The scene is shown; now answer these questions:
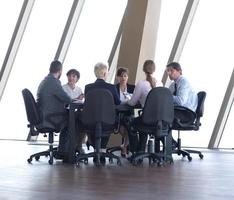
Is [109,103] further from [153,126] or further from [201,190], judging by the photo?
[201,190]

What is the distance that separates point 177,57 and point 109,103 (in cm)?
363

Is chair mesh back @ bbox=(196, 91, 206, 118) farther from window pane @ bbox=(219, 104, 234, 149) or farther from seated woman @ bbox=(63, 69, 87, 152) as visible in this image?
window pane @ bbox=(219, 104, 234, 149)

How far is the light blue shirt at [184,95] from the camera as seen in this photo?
523 cm

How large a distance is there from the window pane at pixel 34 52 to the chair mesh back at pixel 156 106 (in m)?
4.33

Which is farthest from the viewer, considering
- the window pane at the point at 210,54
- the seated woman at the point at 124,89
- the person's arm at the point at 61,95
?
the window pane at the point at 210,54

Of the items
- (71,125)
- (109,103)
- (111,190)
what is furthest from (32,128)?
(111,190)

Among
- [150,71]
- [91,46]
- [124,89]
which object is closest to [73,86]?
[124,89]

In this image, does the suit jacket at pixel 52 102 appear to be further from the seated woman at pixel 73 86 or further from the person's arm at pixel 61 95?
the seated woman at pixel 73 86

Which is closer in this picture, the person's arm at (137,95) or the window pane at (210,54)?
the person's arm at (137,95)

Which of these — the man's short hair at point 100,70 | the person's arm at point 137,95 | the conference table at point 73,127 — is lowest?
the conference table at point 73,127

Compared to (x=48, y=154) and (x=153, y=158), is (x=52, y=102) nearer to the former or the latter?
(x=48, y=154)

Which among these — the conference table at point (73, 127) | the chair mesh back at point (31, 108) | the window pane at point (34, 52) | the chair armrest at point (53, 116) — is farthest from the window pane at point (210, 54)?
the chair mesh back at point (31, 108)

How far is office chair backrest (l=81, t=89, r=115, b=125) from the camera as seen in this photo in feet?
15.2

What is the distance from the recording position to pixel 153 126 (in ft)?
15.8
